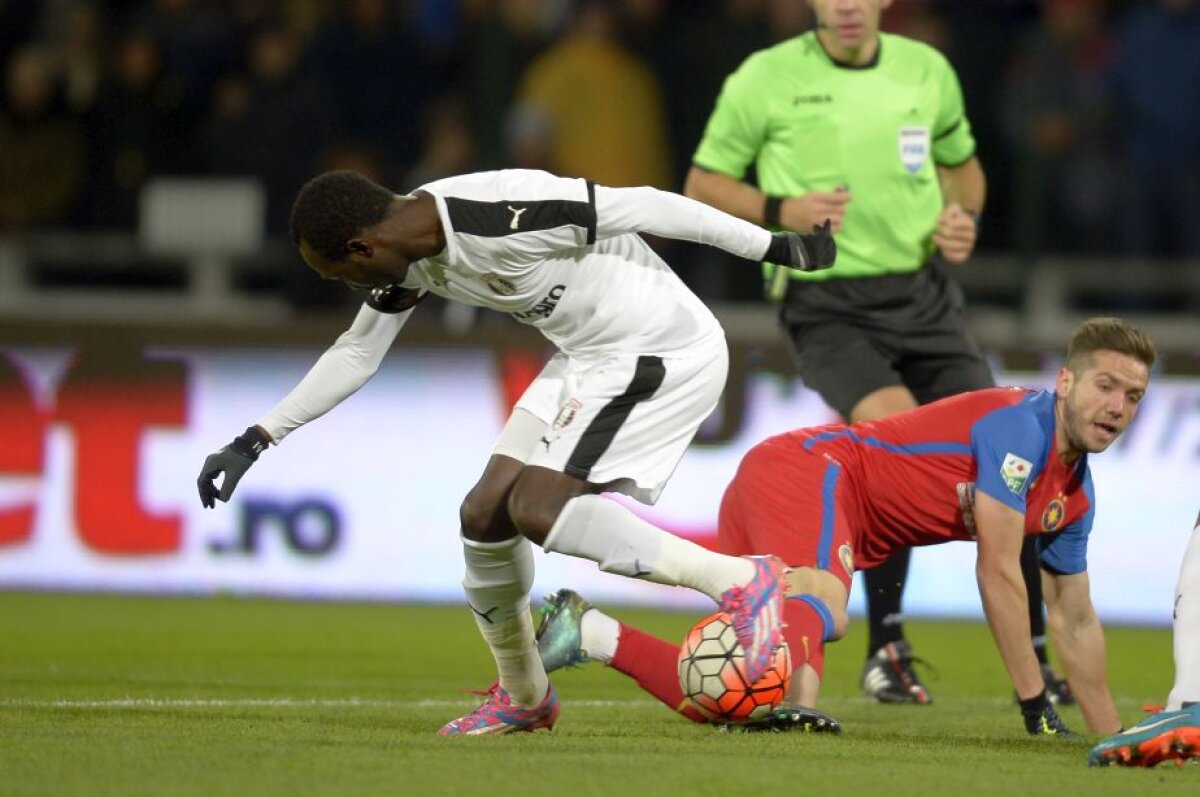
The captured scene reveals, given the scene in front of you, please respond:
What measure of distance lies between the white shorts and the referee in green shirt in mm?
1579

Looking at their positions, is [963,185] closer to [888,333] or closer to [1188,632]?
[888,333]

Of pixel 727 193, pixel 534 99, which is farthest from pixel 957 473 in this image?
pixel 534 99

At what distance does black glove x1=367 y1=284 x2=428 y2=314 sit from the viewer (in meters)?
5.93

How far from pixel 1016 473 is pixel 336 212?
202 cm

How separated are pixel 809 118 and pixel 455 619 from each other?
11.5ft

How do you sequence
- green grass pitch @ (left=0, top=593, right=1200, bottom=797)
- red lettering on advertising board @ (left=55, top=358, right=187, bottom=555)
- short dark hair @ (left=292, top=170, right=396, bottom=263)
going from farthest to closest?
red lettering on advertising board @ (left=55, top=358, right=187, bottom=555)
short dark hair @ (left=292, top=170, right=396, bottom=263)
green grass pitch @ (left=0, top=593, right=1200, bottom=797)

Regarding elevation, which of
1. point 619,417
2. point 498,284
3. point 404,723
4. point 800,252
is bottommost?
point 404,723

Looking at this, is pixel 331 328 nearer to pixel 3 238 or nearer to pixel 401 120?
pixel 401 120

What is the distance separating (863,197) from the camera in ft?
24.8

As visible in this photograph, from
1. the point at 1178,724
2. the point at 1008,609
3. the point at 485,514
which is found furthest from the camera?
the point at 1008,609

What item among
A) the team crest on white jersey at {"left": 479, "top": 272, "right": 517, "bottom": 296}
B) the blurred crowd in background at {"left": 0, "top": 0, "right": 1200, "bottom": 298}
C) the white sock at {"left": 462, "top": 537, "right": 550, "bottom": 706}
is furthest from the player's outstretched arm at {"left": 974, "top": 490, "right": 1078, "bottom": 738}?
the blurred crowd in background at {"left": 0, "top": 0, "right": 1200, "bottom": 298}

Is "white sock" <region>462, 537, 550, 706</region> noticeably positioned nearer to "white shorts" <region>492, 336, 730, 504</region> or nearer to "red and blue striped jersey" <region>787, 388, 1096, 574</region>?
"white shorts" <region>492, 336, 730, 504</region>

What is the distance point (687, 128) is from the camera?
11.0 meters

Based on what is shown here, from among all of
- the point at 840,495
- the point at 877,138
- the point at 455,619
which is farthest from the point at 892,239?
the point at 455,619
